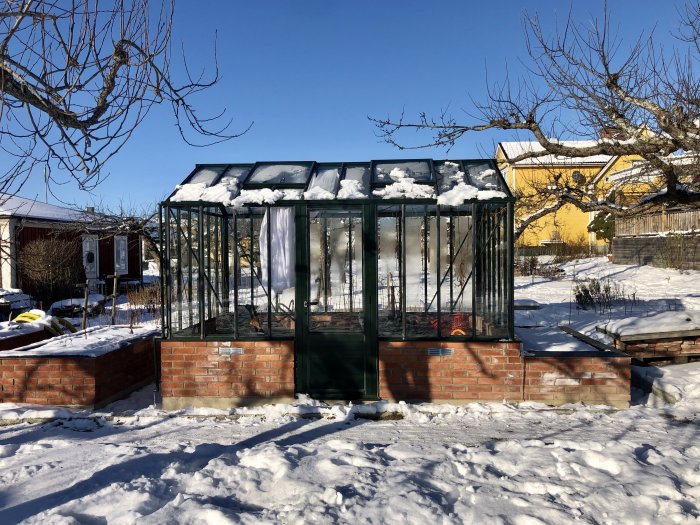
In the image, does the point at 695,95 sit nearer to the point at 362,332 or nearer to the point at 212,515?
the point at 362,332

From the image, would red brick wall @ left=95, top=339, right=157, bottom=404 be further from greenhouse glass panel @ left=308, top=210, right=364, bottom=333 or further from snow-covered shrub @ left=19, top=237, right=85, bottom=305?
snow-covered shrub @ left=19, top=237, right=85, bottom=305

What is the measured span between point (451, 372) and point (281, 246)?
2724 millimetres

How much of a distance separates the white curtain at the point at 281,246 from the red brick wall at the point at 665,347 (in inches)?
200

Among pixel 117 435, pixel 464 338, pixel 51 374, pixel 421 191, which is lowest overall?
pixel 117 435

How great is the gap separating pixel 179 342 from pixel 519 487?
437 cm

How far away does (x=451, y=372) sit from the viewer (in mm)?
6047

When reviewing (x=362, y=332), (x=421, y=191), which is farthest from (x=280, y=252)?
(x=421, y=191)

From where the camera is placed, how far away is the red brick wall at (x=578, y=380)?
5879 millimetres

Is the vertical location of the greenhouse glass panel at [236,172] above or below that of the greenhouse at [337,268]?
above

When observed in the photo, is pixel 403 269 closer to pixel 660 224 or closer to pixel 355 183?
pixel 355 183

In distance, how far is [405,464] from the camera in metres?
4.16

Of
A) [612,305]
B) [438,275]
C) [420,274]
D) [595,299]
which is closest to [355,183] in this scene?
[420,274]

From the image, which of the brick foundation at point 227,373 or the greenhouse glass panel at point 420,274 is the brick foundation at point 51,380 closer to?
the brick foundation at point 227,373

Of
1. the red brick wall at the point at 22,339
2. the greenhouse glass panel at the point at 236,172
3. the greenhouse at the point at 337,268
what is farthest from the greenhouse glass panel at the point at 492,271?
the red brick wall at the point at 22,339
